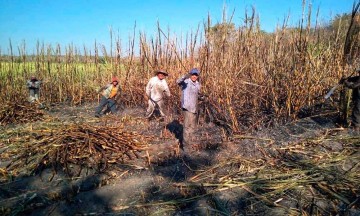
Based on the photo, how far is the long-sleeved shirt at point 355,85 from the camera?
4332 mm

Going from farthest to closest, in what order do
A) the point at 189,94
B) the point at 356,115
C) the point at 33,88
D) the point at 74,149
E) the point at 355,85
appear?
the point at 33,88 < the point at 189,94 < the point at 356,115 < the point at 355,85 < the point at 74,149

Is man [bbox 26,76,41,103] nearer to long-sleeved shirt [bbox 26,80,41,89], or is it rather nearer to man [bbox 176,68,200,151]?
long-sleeved shirt [bbox 26,80,41,89]

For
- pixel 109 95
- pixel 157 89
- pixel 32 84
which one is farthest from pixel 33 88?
pixel 157 89

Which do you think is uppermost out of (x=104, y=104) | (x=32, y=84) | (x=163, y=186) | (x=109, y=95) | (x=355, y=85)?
(x=355, y=85)

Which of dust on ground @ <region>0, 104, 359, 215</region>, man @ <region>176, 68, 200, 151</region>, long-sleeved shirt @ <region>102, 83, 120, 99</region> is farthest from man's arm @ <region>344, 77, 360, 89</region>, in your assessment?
long-sleeved shirt @ <region>102, 83, 120, 99</region>

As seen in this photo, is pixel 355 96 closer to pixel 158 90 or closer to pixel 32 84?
pixel 158 90

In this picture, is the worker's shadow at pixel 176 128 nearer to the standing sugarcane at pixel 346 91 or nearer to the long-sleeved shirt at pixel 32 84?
the standing sugarcane at pixel 346 91

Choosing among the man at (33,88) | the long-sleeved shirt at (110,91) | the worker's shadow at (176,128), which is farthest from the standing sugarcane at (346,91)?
the man at (33,88)

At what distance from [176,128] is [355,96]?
3401mm

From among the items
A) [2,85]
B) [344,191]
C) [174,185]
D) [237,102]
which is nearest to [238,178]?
[174,185]

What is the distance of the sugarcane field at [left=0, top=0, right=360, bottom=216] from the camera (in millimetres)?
3016

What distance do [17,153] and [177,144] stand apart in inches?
103

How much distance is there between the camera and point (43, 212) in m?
2.86

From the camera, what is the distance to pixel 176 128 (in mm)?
6191
